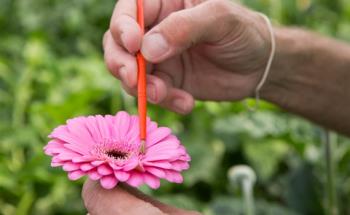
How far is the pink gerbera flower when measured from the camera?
60cm

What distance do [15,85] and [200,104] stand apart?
42 cm

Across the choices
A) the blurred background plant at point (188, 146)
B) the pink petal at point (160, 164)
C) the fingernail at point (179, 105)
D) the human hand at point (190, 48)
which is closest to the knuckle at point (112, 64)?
the human hand at point (190, 48)

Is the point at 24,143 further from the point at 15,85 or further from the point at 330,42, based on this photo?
the point at 330,42

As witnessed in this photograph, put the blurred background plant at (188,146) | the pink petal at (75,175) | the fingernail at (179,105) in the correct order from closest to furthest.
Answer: the pink petal at (75,175)
the fingernail at (179,105)
the blurred background plant at (188,146)

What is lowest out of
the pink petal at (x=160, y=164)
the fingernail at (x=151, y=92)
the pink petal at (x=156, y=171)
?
the fingernail at (x=151, y=92)

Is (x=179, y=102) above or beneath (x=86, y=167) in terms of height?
beneath

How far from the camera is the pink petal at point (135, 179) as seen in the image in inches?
23.8

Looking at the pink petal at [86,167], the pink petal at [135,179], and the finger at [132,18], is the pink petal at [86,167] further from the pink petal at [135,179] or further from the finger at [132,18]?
the finger at [132,18]

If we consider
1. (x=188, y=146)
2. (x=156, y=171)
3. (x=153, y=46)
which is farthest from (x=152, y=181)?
(x=188, y=146)

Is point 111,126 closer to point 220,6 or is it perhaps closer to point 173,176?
point 173,176

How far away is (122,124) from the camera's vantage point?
0.69 metres

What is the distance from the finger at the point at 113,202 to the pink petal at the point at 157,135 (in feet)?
0.21

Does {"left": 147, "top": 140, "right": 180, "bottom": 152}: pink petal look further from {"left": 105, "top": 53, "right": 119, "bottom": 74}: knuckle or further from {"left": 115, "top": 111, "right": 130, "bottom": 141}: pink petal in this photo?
{"left": 105, "top": 53, "right": 119, "bottom": 74}: knuckle

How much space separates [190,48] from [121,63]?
18 cm
